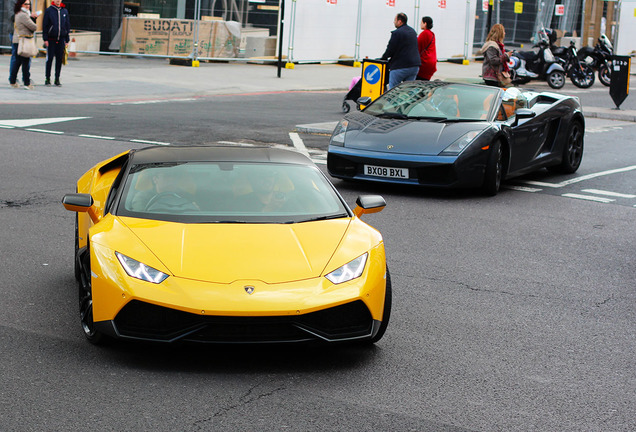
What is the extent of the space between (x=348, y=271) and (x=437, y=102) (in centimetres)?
721

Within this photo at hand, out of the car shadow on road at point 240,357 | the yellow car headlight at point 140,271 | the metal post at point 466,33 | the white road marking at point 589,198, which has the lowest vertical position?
the car shadow on road at point 240,357

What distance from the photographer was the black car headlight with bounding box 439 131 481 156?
1145cm

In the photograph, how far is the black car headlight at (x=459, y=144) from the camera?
37.6 ft

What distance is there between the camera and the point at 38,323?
6156 millimetres

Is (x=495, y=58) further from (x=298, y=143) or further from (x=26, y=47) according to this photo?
(x=26, y=47)

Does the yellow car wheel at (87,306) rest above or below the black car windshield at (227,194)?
below

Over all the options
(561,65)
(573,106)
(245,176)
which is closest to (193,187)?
(245,176)

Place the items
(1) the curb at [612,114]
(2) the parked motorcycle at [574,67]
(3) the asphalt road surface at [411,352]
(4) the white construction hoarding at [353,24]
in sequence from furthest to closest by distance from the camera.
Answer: (4) the white construction hoarding at [353,24] < (2) the parked motorcycle at [574,67] < (1) the curb at [612,114] < (3) the asphalt road surface at [411,352]

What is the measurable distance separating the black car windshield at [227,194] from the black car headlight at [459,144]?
5.01 metres

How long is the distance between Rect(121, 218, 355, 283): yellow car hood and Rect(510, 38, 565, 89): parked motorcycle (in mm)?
25910

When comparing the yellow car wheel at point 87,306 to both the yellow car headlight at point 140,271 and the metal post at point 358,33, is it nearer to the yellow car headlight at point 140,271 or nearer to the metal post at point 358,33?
the yellow car headlight at point 140,271

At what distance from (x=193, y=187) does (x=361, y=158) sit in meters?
5.44

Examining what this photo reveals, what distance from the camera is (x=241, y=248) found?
223 inches

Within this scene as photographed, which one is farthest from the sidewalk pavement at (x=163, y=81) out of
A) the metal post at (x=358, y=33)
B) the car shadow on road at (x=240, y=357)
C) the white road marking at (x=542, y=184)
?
the car shadow on road at (x=240, y=357)
